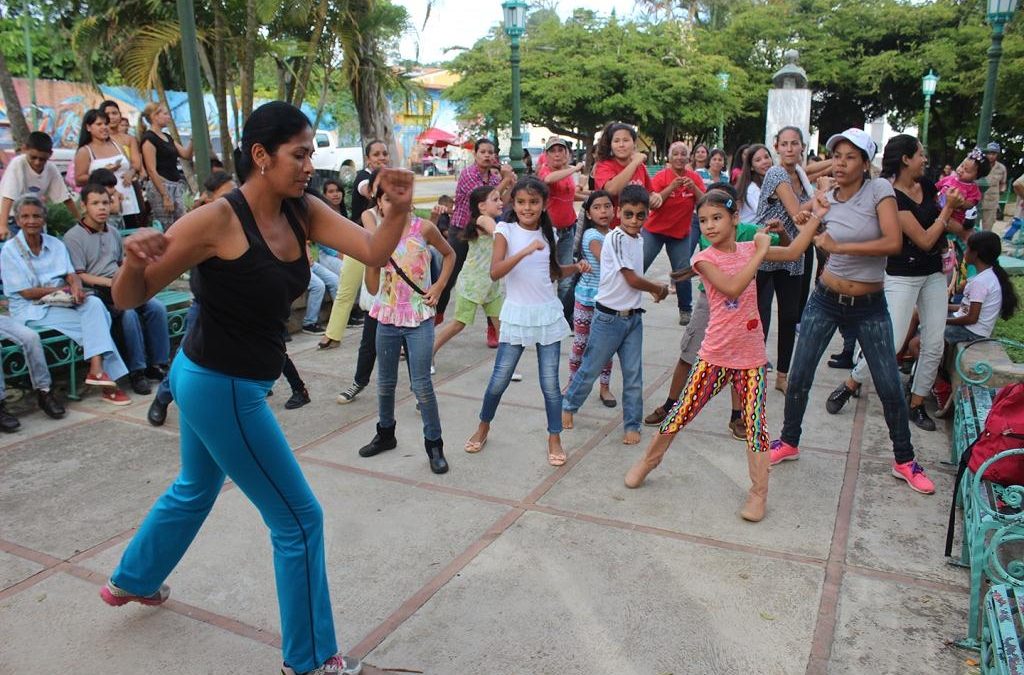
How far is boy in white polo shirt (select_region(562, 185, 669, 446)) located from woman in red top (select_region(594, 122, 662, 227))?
1285 millimetres

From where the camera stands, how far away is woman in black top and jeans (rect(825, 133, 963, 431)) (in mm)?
4684

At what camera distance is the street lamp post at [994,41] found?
10.1 meters

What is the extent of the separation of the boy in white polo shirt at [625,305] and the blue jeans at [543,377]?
0.32m

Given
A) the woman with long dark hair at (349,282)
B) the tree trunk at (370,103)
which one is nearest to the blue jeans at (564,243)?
the woman with long dark hair at (349,282)

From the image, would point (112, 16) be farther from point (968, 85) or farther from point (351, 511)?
point (968, 85)

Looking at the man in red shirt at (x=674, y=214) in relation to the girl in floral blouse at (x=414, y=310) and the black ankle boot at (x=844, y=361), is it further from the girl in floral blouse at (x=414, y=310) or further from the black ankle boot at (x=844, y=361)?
the girl in floral blouse at (x=414, y=310)

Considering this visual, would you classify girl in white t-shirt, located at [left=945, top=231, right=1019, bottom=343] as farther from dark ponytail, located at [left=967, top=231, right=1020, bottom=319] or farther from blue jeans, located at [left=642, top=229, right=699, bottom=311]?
blue jeans, located at [left=642, top=229, right=699, bottom=311]

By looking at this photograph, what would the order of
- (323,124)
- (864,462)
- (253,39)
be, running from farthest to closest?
(323,124) → (253,39) → (864,462)

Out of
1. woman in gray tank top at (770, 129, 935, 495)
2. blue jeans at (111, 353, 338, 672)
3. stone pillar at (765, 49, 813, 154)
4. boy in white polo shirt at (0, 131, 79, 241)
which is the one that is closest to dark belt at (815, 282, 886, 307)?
woman in gray tank top at (770, 129, 935, 495)

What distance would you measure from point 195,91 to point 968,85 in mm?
25411

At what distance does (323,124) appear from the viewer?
4100cm

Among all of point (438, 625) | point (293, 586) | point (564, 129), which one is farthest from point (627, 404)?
point (564, 129)

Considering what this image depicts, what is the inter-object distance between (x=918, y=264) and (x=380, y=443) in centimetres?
346

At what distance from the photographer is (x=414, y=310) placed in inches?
178
